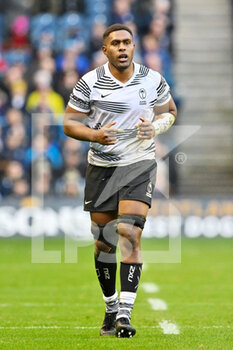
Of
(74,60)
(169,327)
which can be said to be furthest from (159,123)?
(74,60)

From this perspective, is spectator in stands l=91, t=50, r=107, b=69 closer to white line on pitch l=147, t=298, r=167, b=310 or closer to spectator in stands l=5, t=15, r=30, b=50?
spectator in stands l=5, t=15, r=30, b=50

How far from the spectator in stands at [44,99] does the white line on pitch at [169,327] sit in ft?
35.5

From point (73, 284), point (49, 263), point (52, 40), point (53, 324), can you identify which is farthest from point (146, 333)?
point (52, 40)

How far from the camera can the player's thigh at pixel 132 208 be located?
23.8 ft

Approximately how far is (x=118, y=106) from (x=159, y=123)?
1.26 feet

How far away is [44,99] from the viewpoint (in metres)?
19.1

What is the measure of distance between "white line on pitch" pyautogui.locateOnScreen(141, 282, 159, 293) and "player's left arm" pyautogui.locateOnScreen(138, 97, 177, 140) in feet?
11.6

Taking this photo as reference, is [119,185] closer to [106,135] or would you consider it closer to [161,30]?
[106,135]

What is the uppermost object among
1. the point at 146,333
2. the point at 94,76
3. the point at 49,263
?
the point at 94,76

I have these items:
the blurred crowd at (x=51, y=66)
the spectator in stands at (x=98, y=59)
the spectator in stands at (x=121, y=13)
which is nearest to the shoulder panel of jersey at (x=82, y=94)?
the blurred crowd at (x=51, y=66)

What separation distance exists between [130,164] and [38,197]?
10.6 m

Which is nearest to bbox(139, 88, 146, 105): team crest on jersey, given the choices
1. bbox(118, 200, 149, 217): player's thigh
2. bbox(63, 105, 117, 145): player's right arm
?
bbox(63, 105, 117, 145): player's right arm

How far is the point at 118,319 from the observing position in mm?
7004

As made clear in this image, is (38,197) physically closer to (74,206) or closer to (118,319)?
(74,206)
